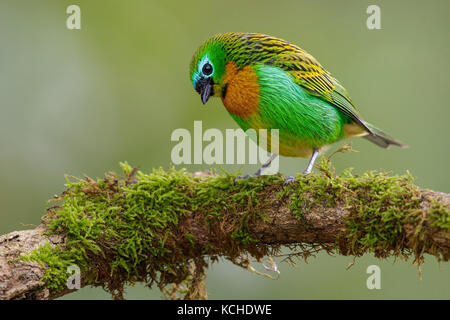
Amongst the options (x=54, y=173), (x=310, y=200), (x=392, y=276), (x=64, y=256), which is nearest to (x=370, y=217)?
(x=310, y=200)

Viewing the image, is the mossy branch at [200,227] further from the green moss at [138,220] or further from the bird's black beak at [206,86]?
the bird's black beak at [206,86]

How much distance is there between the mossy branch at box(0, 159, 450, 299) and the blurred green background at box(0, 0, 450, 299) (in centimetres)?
335

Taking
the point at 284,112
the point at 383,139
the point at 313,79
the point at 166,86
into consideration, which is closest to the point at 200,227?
the point at 284,112

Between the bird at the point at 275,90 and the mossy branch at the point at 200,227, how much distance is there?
2.20 feet

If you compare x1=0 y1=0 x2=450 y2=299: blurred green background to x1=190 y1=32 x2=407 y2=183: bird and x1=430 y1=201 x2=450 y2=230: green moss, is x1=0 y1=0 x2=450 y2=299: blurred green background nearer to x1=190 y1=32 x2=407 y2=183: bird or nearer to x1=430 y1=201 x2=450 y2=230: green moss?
x1=190 y1=32 x2=407 y2=183: bird

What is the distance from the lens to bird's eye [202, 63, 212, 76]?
4.04 metres

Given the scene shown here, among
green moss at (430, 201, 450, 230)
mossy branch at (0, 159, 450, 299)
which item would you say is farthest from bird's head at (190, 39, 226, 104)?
green moss at (430, 201, 450, 230)

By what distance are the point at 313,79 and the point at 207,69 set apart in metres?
0.93

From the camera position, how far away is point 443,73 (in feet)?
24.3

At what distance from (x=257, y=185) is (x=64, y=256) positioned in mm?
1374

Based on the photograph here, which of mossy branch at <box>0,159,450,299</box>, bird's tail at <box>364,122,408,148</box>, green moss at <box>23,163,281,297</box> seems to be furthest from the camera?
bird's tail at <box>364,122,408,148</box>

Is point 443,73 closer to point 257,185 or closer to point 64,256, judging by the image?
point 257,185
